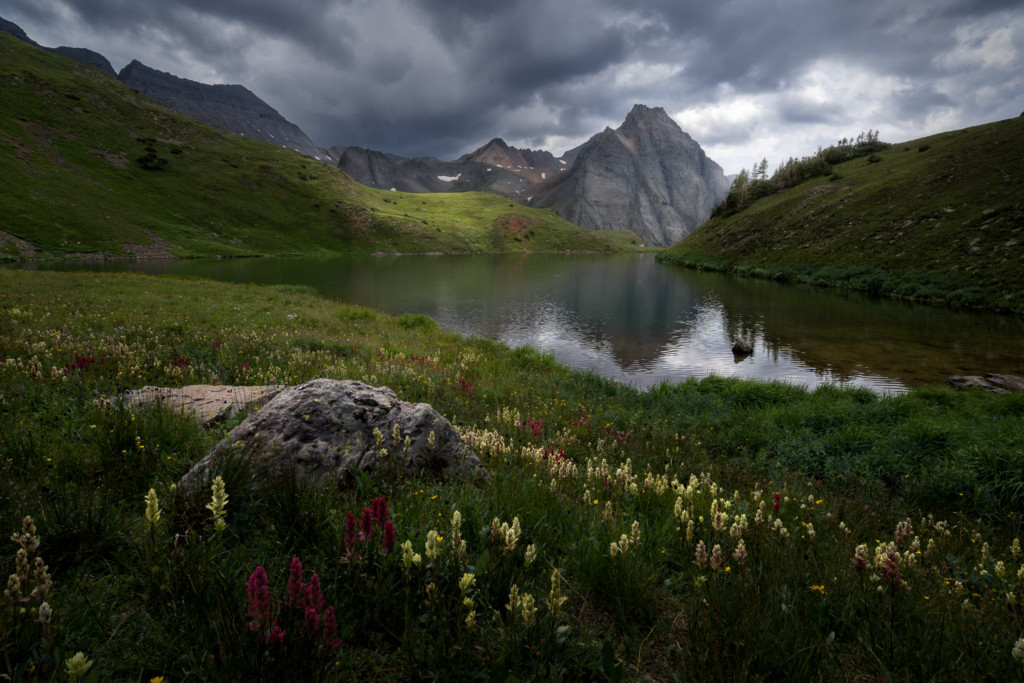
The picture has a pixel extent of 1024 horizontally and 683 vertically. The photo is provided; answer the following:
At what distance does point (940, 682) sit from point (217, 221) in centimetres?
13356

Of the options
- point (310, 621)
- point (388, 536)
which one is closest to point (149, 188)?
point (388, 536)

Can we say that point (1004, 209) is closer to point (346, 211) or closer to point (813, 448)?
point (813, 448)

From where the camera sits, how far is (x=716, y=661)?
7.61ft

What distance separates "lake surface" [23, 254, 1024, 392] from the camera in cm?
1808

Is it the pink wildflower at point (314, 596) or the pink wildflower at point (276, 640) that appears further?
the pink wildflower at point (314, 596)

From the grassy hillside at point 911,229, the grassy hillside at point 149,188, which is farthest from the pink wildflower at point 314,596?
the grassy hillside at point 149,188

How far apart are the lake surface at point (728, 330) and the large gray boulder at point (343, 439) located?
12.5 metres

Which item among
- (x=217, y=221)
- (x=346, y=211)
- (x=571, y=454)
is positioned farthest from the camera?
(x=346, y=211)

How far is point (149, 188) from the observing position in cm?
10294

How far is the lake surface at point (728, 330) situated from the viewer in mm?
18078

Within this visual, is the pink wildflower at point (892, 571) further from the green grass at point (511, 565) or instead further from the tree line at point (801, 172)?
the tree line at point (801, 172)

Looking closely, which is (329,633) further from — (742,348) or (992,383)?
(742,348)

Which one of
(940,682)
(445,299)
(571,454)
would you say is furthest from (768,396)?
(445,299)

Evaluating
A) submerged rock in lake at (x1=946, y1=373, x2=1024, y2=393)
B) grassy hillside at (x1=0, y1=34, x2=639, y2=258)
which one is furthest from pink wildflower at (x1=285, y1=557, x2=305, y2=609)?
grassy hillside at (x1=0, y1=34, x2=639, y2=258)
